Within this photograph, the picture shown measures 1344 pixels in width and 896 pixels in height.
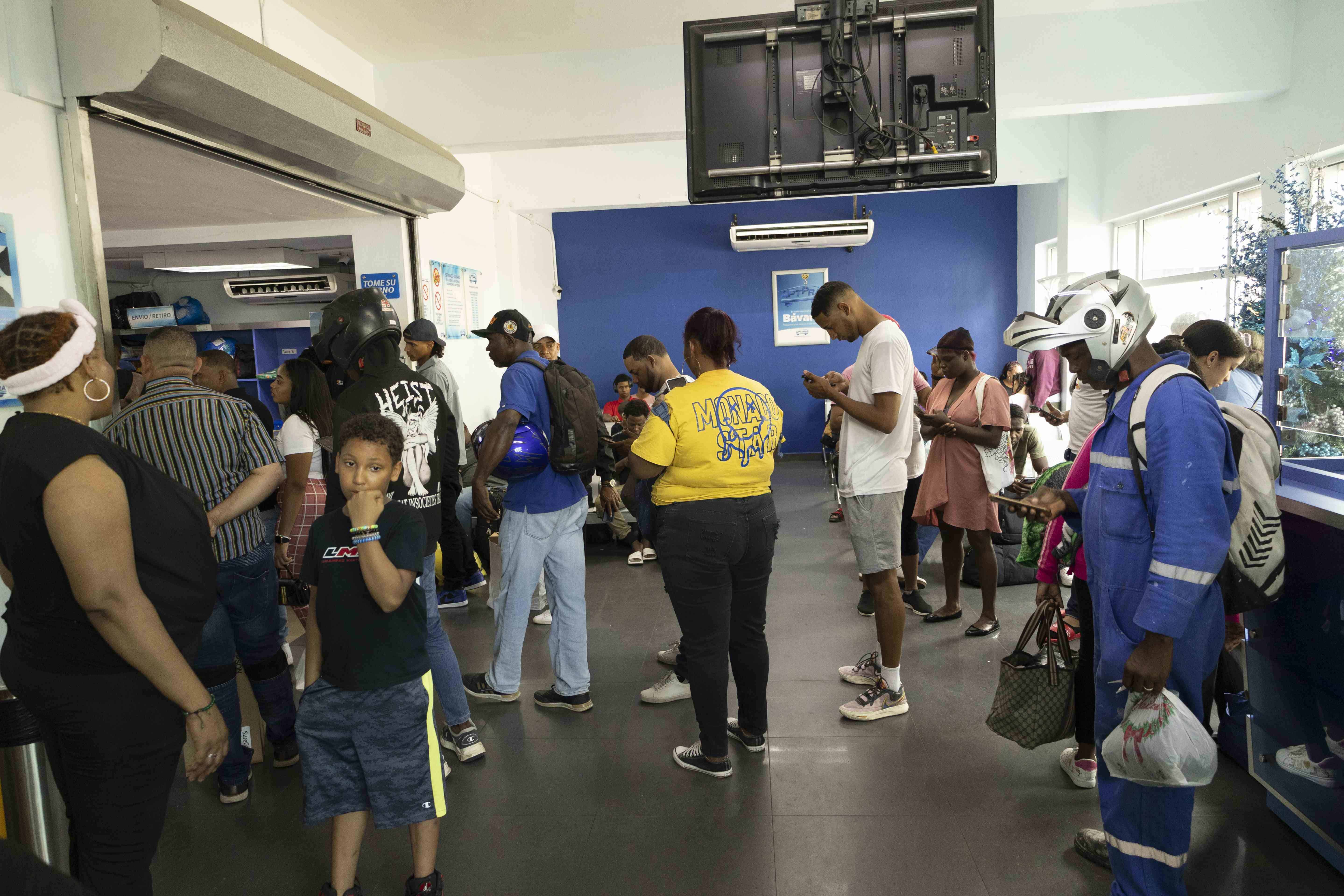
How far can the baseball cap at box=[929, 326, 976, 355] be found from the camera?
4.03m

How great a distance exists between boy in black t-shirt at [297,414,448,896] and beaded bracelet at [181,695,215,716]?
0.23 meters

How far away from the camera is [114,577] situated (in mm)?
1519

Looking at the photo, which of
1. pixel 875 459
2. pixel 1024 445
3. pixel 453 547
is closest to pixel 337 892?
pixel 875 459

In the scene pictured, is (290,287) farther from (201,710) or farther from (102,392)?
(201,710)

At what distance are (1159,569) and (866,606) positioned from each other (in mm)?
2700

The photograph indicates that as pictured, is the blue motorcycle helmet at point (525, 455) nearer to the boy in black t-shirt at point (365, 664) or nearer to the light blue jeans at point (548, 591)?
the light blue jeans at point (548, 591)

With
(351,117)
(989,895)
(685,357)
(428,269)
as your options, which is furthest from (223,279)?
(989,895)

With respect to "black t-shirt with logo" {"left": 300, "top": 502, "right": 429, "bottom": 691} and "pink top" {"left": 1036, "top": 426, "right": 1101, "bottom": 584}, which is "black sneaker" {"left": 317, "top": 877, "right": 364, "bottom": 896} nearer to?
"black t-shirt with logo" {"left": 300, "top": 502, "right": 429, "bottom": 691}

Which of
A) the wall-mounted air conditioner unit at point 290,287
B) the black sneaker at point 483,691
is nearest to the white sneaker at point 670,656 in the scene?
the black sneaker at point 483,691

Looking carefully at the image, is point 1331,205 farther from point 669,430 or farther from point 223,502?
point 223,502

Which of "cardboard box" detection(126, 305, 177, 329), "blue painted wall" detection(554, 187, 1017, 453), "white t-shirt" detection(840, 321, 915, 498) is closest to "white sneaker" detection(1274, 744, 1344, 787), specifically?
"white t-shirt" detection(840, 321, 915, 498)

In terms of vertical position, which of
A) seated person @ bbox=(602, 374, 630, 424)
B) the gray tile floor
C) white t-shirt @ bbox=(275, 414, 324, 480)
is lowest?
the gray tile floor

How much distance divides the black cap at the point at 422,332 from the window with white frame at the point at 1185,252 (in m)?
4.27

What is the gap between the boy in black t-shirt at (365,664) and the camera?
73.8 inches
